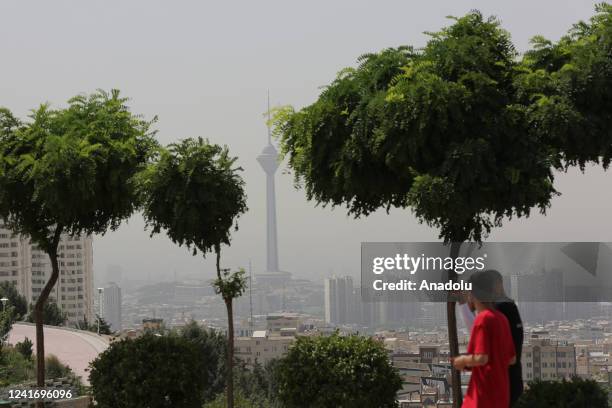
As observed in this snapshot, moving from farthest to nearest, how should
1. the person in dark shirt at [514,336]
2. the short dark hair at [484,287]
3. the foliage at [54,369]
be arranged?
the foliage at [54,369], the person in dark shirt at [514,336], the short dark hair at [484,287]

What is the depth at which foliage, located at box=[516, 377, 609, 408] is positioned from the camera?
34.8 ft

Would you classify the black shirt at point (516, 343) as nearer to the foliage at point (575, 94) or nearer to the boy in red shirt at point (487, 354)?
the boy in red shirt at point (487, 354)

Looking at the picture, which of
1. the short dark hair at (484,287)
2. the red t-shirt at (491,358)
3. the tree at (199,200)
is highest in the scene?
the tree at (199,200)

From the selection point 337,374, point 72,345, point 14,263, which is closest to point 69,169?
point 337,374

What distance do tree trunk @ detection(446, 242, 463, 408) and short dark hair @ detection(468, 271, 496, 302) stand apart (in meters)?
3.61

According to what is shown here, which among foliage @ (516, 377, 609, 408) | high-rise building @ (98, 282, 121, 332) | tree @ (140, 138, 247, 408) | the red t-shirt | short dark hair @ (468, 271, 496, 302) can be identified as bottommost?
high-rise building @ (98, 282, 121, 332)

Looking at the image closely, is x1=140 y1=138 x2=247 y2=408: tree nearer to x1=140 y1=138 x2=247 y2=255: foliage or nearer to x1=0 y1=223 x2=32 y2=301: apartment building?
x1=140 y1=138 x2=247 y2=255: foliage

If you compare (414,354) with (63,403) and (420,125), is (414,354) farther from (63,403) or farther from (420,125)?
(420,125)

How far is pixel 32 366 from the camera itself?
23.1 meters

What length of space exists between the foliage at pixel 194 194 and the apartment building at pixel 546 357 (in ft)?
15.5

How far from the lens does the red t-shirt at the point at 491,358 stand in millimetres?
7660

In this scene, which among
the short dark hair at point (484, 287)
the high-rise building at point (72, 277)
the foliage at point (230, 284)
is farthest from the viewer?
the high-rise building at point (72, 277)

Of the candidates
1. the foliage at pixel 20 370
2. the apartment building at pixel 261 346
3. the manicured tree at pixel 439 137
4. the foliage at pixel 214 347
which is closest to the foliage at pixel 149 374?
the manicured tree at pixel 439 137

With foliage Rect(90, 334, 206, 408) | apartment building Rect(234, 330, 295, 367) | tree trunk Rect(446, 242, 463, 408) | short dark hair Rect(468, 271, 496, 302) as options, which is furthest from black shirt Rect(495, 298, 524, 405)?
apartment building Rect(234, 330, 295, 367)
